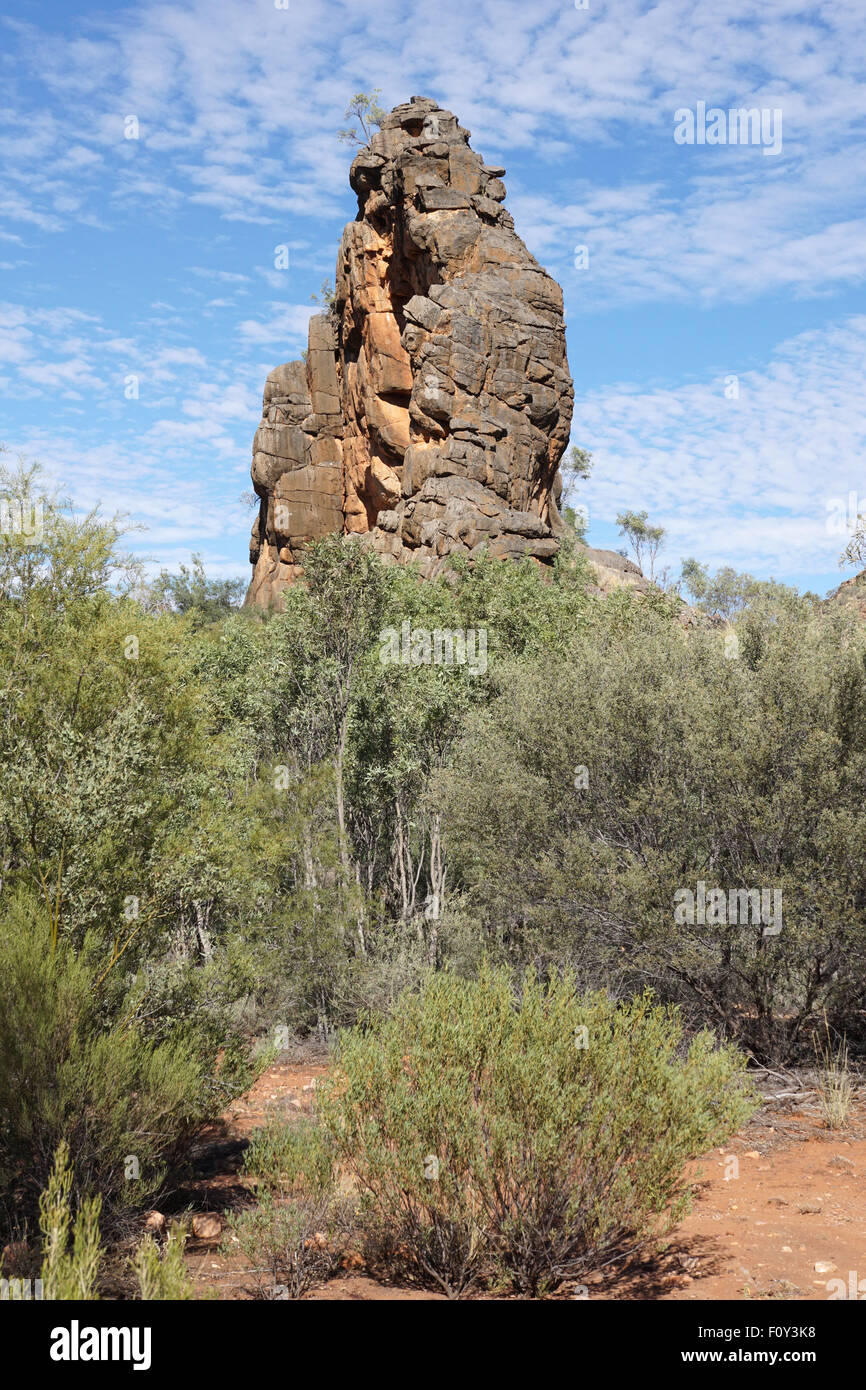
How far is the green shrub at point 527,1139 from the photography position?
5488mm

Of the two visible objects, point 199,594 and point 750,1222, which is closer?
point 750,1222

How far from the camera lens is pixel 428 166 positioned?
36438 millimetres

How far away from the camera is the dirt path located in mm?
5719

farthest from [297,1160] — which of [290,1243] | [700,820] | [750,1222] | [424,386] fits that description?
[424,386]

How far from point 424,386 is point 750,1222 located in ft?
94.2

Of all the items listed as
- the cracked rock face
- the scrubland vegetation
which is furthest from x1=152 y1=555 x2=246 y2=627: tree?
the scrubland vegetation

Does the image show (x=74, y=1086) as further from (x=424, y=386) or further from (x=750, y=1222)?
(x=424, y=386)

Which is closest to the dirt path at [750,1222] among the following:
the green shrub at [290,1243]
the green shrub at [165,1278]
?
the green shrub at [290,1243]

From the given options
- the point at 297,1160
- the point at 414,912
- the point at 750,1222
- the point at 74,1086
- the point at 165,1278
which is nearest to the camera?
the point at 165,1278

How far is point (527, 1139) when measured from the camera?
18.1 feet

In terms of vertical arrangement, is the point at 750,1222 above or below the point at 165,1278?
below

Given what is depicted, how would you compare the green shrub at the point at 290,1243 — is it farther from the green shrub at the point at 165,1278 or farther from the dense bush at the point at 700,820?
the dense bush at the point at 700,820

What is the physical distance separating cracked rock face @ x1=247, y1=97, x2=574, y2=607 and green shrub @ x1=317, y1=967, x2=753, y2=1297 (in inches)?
812
